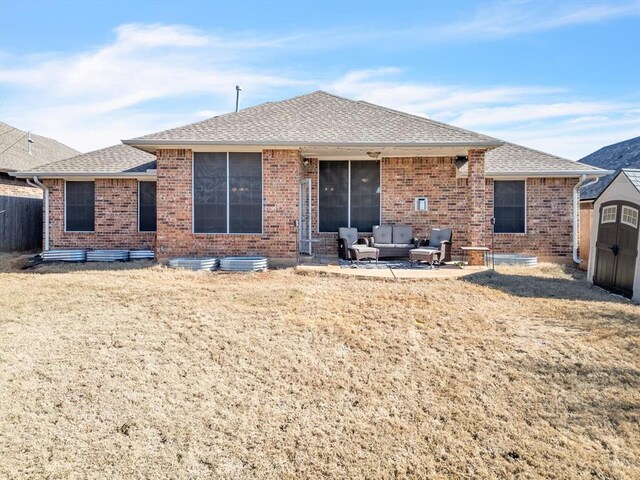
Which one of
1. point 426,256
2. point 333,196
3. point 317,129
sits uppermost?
point 317,129

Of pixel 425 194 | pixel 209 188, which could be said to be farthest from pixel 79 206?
pixel 425 194

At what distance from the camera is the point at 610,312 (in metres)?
6.83

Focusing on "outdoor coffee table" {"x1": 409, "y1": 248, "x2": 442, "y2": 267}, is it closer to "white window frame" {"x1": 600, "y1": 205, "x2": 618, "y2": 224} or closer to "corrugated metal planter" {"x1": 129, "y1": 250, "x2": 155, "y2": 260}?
"white window frame" {"x1": 600, "y1": 205, "x2": 618, "y2": 224}

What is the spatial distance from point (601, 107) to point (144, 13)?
16.5 metres

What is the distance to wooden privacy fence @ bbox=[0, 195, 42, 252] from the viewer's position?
49.6 ft

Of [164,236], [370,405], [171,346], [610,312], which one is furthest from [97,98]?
[610,312]

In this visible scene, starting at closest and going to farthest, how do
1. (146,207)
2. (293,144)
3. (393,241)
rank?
(293,144), (393,241), (146,207)

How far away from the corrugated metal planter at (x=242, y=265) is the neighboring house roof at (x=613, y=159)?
46.6 feet

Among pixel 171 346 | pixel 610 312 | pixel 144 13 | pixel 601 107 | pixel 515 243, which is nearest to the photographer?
pixel 171 346

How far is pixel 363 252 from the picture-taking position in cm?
1048

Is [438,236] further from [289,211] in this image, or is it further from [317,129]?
[317,129]

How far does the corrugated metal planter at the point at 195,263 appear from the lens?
31.8 ft

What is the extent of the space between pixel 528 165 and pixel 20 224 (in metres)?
17.6

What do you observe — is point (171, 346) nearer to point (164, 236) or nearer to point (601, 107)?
point (164, 236)
